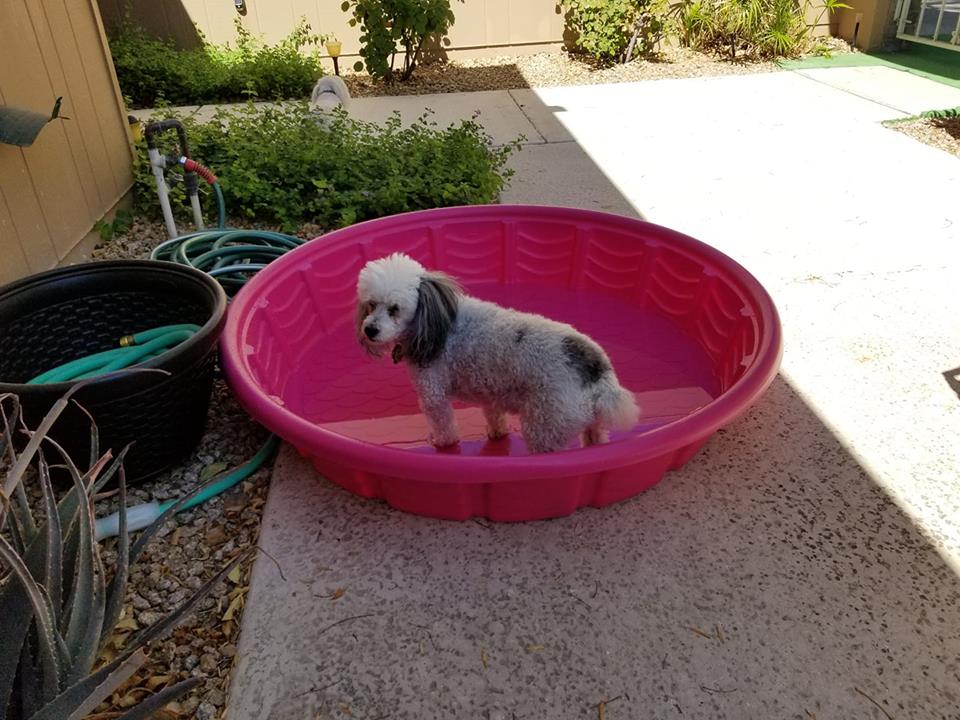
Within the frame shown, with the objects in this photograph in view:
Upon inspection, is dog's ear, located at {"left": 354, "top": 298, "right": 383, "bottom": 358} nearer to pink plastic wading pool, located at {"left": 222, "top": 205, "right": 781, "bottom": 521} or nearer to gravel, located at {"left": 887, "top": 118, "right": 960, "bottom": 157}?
pink plastic wading pool, located at {"left": 222, "top": 205, "right": 781, "bottom": 521}

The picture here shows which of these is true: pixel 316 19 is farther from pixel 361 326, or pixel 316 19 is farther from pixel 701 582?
pixel 701 582

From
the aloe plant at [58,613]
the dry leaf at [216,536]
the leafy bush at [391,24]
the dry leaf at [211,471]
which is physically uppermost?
the leafy bush at [391,24]

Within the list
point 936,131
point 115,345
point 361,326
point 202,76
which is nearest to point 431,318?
point 361,326

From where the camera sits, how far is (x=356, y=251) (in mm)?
3709

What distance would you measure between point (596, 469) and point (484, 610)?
22.4 inches

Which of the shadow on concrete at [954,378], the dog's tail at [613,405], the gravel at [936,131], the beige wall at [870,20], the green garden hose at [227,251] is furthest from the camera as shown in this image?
the beige wall at [870,20]

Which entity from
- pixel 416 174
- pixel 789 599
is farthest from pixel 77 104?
pixel 789 599

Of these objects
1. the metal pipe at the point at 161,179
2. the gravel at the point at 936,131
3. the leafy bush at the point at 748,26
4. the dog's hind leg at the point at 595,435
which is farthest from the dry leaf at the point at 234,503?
the leafy bush at the point at 748,26

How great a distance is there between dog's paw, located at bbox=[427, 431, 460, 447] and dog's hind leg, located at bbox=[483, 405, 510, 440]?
151 mm

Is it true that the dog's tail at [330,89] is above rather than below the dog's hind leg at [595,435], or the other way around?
above

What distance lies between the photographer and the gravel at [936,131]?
19.7ft

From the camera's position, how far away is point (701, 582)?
221 centimetres

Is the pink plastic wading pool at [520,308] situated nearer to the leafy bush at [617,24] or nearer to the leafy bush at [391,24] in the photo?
the leafy bush at [391,24]

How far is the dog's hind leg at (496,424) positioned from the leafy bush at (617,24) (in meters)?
7.54
